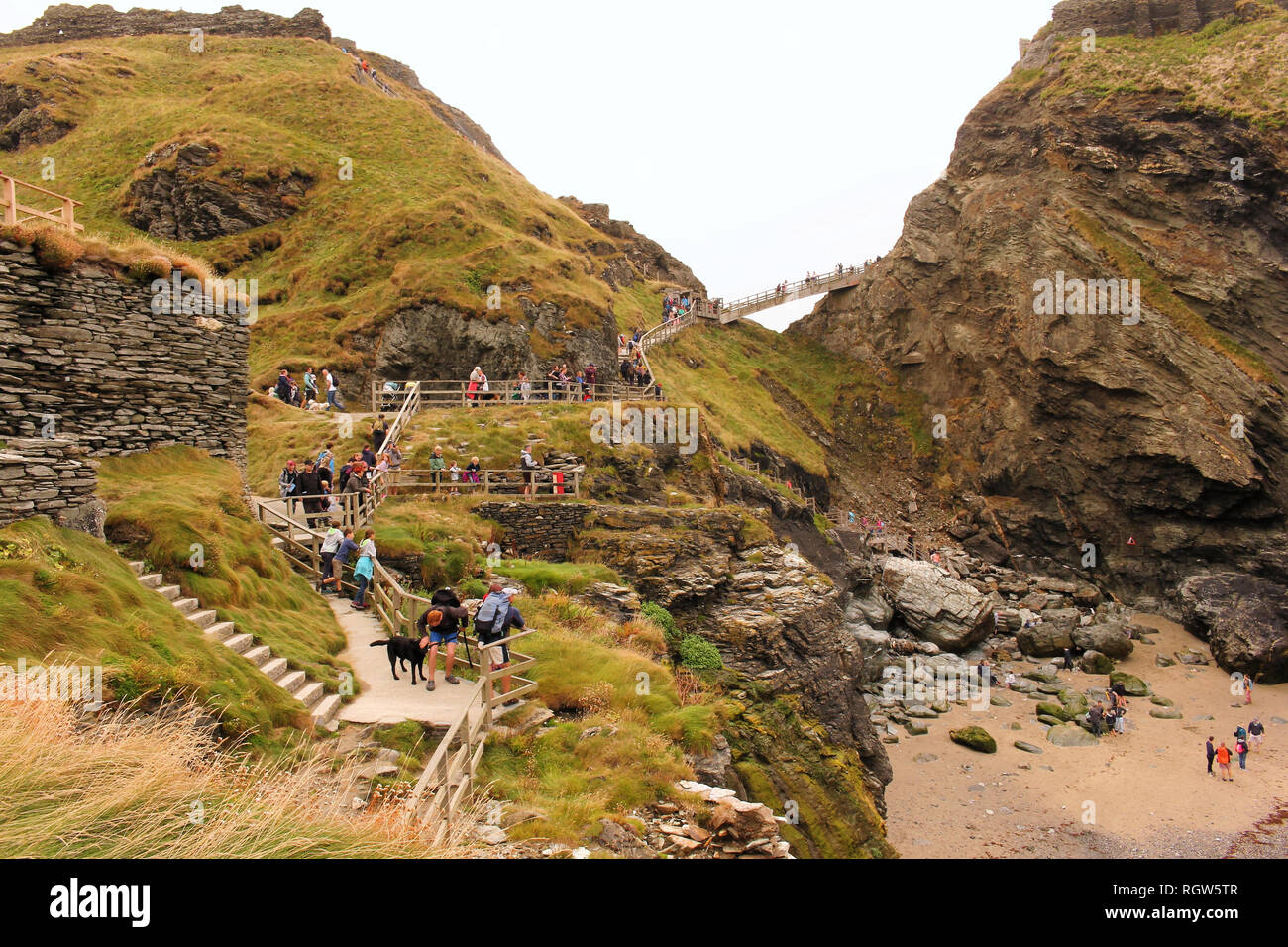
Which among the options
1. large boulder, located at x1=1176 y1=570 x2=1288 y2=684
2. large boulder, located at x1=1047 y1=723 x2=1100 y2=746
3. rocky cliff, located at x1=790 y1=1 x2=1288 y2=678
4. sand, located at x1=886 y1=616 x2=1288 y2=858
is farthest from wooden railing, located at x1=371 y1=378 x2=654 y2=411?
rocky cliff, located at x1=790 y1=1 x2=1288 y2=678

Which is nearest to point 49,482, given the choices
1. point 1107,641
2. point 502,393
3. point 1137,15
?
point 502,393

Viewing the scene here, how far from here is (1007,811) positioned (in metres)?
22.7

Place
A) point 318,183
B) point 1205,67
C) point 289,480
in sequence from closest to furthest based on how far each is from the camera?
1. point 289,480
2. point 318,183
3. point 1205,67

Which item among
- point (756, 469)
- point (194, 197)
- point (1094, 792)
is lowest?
point (1094, 792)

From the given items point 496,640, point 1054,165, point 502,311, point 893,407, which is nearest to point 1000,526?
point 893,407

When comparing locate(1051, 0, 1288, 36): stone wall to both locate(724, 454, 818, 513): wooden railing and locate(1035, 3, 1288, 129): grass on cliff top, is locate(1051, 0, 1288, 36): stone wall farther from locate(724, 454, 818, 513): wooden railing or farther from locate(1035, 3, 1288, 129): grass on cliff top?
locate(724, 454, 818, 513): wooden railing

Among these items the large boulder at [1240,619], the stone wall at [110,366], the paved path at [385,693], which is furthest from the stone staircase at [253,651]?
the large boulder at [1240,619]

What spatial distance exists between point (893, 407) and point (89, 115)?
6503 cm

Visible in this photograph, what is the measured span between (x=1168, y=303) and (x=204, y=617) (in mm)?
57291

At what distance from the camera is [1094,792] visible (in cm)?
2352

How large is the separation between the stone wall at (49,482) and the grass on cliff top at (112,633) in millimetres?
293

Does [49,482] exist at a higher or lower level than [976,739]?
higher

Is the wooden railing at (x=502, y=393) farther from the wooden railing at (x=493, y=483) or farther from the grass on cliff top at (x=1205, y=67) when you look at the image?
the grass on cliff top at (x=1205, y=67)

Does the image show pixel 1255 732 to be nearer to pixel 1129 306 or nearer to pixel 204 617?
pixel 1129 306
